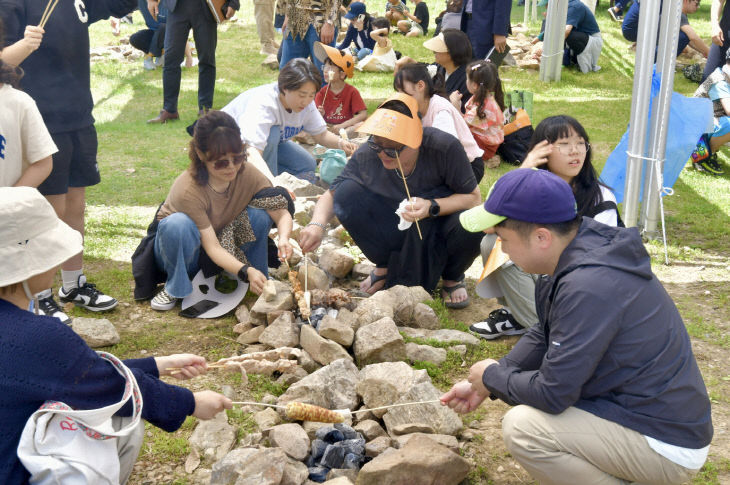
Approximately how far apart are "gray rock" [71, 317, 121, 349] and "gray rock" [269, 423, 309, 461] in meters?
1.32

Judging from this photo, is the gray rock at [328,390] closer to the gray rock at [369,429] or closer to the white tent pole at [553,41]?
the gray rock at [369,429]

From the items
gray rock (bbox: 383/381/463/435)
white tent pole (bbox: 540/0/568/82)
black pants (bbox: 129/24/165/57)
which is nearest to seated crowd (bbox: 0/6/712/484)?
gray rock (bbox: 383/381/463/435)

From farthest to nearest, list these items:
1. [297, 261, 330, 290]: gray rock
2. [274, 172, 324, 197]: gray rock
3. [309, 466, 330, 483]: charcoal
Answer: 1. [274, 172, 324, 197]: gray rock
2. [297, 261, 330, 290]: gray rock
3. [309, 466, 330, 483]: charcoal

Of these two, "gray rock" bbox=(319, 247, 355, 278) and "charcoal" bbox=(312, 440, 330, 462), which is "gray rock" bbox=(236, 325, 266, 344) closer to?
"gray rock" bbox=(319, 247, 355, 278)

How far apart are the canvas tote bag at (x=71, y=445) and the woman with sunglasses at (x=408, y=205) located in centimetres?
224

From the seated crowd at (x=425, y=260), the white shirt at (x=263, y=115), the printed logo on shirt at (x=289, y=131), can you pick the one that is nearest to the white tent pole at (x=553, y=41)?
the seated crowd at (x=425, y=260)

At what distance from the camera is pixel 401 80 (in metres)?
4.97

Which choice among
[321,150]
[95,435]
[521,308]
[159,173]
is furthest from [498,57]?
[95,435]

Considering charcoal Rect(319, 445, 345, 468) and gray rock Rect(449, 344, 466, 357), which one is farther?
gray rock Rect(449, 344, 466, 357)

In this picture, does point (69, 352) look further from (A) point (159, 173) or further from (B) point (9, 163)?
(A) point (159, 173)

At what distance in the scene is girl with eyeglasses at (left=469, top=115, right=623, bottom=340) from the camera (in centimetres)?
366

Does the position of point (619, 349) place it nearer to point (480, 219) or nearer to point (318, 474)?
point (480, 219)

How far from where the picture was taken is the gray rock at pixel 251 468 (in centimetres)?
260

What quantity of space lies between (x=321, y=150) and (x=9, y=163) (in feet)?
10.8
